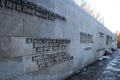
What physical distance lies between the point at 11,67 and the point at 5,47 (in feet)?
1.42

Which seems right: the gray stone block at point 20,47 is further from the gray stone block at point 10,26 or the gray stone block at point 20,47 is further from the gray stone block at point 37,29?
the gray stone block at point 37,29

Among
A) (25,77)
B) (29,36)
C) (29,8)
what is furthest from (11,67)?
(29,8)

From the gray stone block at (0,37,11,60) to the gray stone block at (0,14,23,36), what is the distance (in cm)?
9

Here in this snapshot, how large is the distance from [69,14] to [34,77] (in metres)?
3.61

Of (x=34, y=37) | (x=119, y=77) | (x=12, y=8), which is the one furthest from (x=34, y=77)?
(x=119, y=77)

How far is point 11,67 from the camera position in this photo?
13.1 ft

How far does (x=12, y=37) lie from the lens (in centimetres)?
401

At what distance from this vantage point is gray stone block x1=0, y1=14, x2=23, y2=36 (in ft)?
12.2

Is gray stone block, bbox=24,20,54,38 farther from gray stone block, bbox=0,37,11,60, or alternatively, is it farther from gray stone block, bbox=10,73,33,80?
gray stone block, bbox=10,73,33,80

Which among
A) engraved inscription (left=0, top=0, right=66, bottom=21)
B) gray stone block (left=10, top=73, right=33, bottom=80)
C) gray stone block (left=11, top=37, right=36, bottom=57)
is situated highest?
engraved inscription (left=0, top=0, right=66, bottom=21)

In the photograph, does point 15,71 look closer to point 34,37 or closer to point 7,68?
point 7,68

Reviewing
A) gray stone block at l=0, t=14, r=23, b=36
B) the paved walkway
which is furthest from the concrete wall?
the paved walkway

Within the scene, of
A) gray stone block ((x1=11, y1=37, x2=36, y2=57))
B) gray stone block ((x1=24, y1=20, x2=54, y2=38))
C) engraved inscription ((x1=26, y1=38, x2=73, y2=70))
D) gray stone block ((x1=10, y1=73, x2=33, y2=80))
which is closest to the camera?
gray stone block ((x1=11, y1=37, x2=36, y2=57))

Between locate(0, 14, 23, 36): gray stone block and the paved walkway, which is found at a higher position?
locate(0, 14, 23, 36): gray stone block
